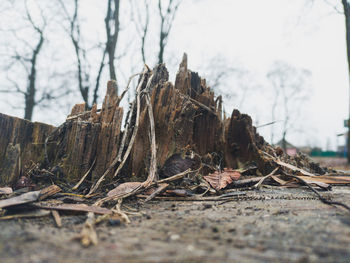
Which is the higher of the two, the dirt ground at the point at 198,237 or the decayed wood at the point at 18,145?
the decayed wood at the point at 18,145

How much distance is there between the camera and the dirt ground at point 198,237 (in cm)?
97

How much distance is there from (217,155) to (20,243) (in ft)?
10.2

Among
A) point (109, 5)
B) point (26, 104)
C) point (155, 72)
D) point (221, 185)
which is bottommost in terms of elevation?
point (221, 185)

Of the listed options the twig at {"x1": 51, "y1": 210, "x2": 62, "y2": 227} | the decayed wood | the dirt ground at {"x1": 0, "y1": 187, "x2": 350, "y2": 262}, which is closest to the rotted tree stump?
the decayed wood

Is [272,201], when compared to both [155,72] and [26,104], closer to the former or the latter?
[155,72]

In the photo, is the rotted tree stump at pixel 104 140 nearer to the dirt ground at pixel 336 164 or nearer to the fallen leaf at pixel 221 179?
the fallen leaf at pixel 221 179

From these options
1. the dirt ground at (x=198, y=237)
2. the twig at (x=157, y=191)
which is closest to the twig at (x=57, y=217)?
the dirt ground at (x=198, y=237)

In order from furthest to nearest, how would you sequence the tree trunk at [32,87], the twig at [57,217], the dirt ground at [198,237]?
the tree trunk at [32,87]
the twig at [57,217]
the dirt ground at [198,237]

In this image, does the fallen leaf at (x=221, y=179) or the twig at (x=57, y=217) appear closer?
the twig at (x=57, y=217)

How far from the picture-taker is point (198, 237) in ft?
3.98

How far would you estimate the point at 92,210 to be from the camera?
Answer: 1.66 m

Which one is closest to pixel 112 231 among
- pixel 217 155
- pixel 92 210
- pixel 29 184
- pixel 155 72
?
pixel 92 210

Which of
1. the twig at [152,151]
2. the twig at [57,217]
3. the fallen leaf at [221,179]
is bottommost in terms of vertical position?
the twig at [57,217]

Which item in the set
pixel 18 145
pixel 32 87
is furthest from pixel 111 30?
pixel 18 145
